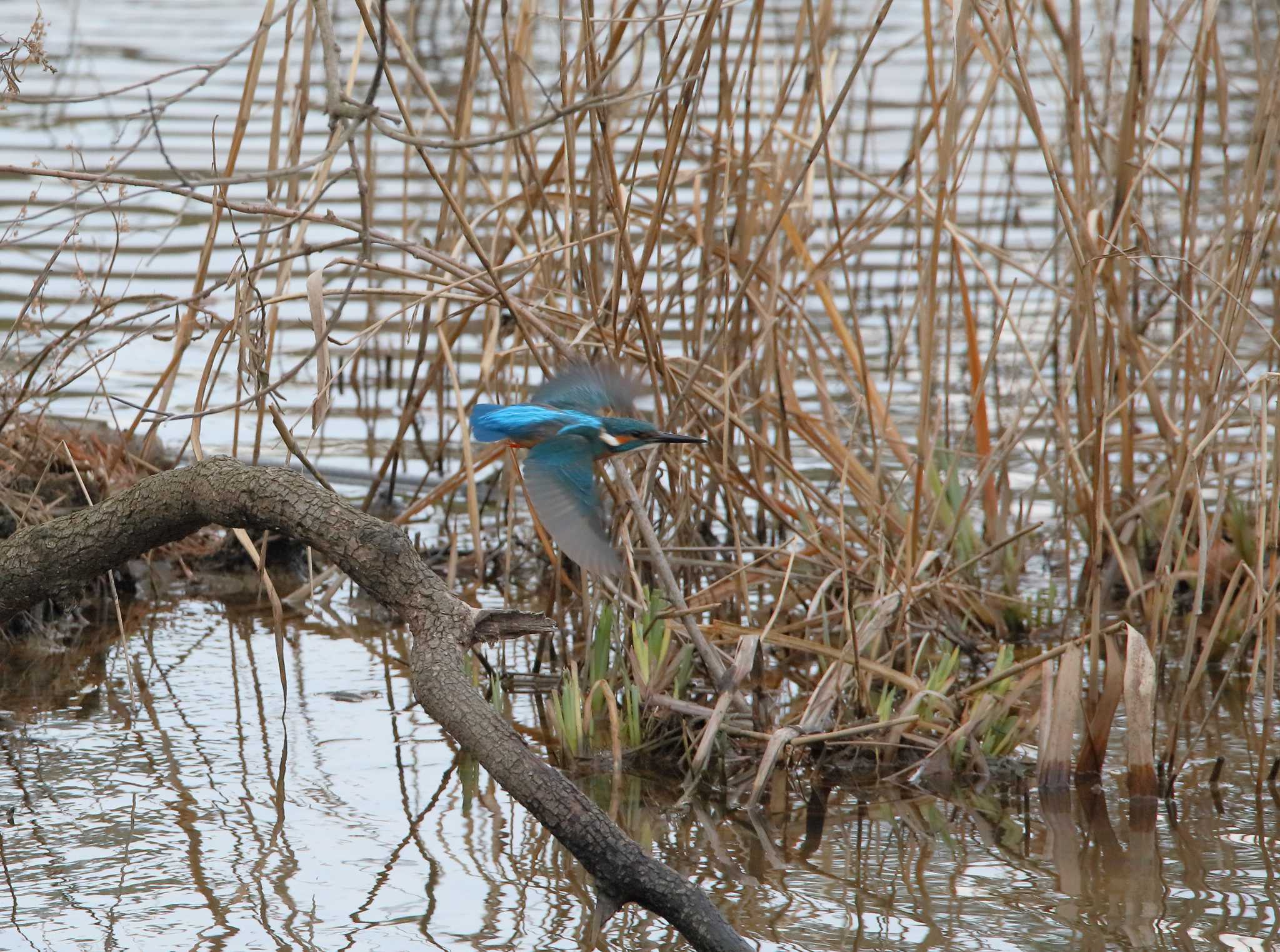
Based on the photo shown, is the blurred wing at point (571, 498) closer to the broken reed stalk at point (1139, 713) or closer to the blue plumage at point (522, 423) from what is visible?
the blue plumage at point (522, 423)

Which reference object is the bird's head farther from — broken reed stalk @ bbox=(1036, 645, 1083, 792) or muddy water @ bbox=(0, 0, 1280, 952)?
broken reed stalk @ bbox=(1036, 645, 1083, 792)

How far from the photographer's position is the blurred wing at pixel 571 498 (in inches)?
106

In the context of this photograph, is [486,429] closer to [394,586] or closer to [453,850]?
[394,586]

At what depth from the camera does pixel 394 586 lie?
7.57 ft

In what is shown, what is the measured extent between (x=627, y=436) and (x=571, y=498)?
145 millimetres

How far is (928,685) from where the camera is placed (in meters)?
3.09

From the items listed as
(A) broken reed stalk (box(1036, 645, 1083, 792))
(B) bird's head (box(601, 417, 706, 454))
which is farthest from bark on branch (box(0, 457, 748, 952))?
(A) broken reed stalk (box(1036, 645, 1083, 792))

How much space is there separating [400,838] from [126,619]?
1441 millimetres

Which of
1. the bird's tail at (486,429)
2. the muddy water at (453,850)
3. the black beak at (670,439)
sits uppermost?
the bird's tail at (486,429)

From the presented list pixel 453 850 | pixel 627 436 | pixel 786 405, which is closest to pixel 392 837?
pixel 453 850

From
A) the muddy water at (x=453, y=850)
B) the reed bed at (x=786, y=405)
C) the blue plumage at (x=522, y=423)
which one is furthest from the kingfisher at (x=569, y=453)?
the muddy water at (x=453, y=850)

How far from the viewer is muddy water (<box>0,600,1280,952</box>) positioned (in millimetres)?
2451

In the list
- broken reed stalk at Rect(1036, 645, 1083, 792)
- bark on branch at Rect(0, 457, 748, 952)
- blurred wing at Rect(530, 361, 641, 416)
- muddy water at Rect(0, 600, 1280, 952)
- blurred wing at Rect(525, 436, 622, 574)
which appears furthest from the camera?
broken reed stalk at Rect(1036, 645, 1083, 792)

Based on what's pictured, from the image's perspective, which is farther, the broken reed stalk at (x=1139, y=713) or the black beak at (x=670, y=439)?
the broken reed stalk at (x=1139, y=713)
